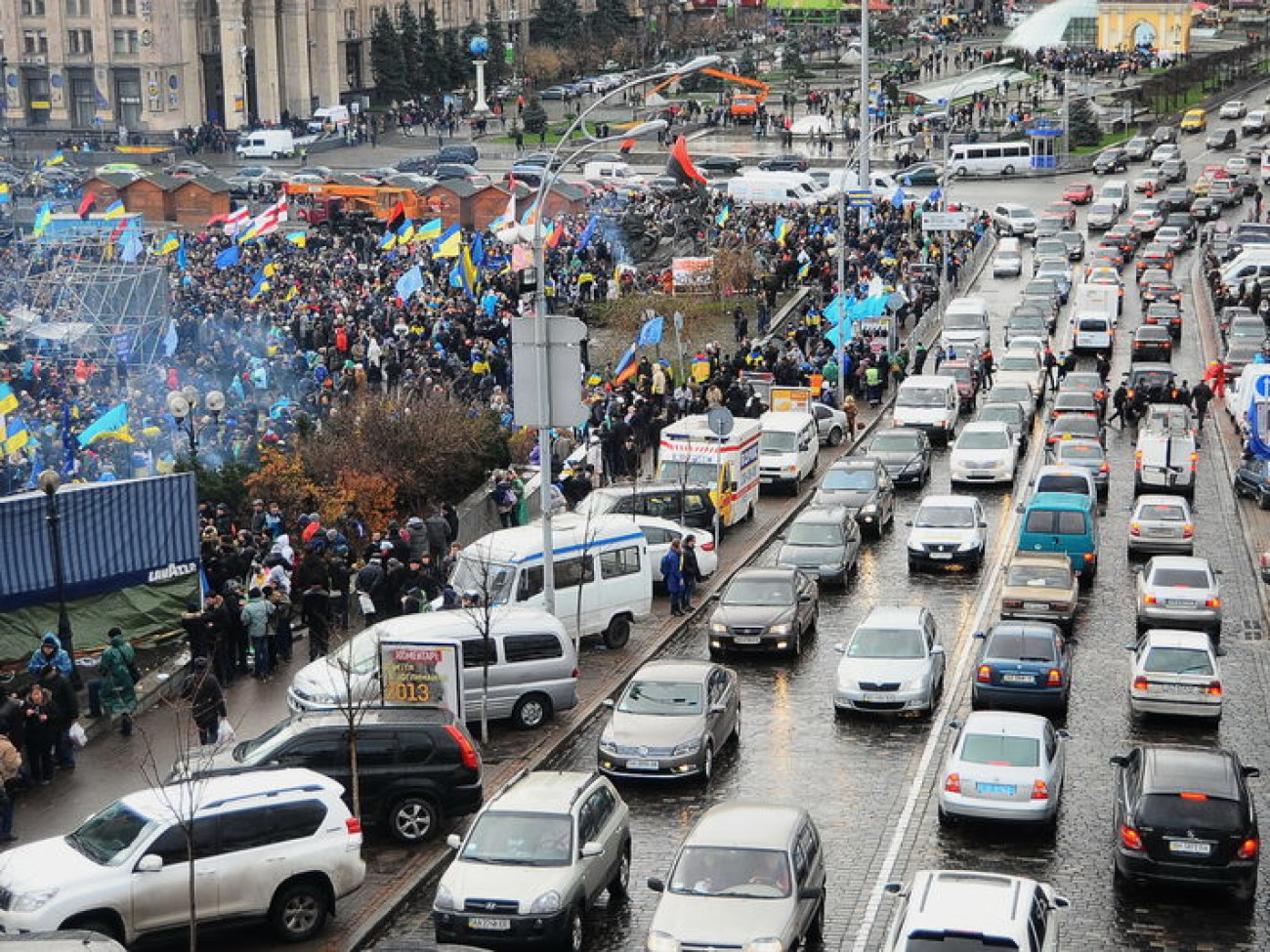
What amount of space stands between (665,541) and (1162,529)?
28.9 feet

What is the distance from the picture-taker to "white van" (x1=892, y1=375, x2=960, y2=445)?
47375mm

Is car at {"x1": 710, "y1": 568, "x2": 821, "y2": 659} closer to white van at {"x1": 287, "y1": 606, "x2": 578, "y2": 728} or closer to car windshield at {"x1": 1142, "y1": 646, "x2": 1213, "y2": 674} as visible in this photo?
white van at {"x1": 287, "y1": 606, "x2": 578, "y2": 728}

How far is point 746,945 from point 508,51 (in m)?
129

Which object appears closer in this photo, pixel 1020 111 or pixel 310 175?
pixel 310 175

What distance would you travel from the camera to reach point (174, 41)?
125 meters

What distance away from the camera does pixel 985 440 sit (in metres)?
43.4

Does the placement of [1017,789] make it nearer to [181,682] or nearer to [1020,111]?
[181,682]

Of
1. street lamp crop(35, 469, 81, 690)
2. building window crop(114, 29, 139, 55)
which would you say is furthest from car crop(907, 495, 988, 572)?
building window crop(114, 29, 139, 55)

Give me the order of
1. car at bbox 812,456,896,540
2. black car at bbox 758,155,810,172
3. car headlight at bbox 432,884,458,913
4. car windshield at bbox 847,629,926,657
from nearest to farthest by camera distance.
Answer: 1. car headlight at bbox 432,884,458,913
2. car windshield at bbox 847,629,926,657
3. car at bbox 812,456,896,540
4. black car at bbox 758,155,810,172

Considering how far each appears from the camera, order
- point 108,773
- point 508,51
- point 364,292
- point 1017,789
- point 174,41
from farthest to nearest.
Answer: point 508,51 < point 174,41 < point 364,292 < point 108,773 < point 1017,789

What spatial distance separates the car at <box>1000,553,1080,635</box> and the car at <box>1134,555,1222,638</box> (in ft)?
3.62

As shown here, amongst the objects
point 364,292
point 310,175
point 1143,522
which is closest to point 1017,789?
point 1143,522

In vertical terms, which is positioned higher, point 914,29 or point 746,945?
point 914,29

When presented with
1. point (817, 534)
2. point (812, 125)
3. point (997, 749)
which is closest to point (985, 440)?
point (817, 534)
